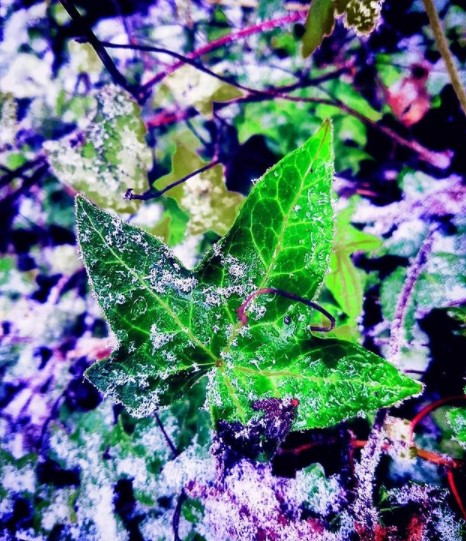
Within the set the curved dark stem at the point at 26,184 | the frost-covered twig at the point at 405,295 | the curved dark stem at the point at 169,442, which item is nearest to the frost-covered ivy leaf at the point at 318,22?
the frost-covered twig at the point at 405,295

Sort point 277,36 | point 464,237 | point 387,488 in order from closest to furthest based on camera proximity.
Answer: point 387,488
point 464,237
point 277,36

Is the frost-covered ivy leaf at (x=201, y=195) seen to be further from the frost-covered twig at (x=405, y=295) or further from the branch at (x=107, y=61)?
the frost-covered twig at (x=405, y=295)

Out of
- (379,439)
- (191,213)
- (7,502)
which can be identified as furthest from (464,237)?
(7,502)

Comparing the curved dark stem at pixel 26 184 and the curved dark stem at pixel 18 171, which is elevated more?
the curved dark stem at pixel 18 171

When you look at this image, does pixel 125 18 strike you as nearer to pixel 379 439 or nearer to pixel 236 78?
pixel 236 78

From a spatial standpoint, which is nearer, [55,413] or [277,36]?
[55,413]

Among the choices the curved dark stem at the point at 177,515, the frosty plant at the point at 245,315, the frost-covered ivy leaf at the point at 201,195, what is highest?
the frost-covered ivy leaf at the point at 201,195

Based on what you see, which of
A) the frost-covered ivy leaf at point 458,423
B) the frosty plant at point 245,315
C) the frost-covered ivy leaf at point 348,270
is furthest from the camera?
the frost-covered ivy leaf at point 348,270

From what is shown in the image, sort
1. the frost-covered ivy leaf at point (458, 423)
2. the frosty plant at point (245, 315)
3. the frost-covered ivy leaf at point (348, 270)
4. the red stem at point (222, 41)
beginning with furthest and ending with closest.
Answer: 1. the red stem at point (222, 41)
2. the frost-covered ivy leaf at point (348, 270)
3. the frost-covered ivy leaf at point (458, 423)
4. the frosty plant at point (245, 315)
